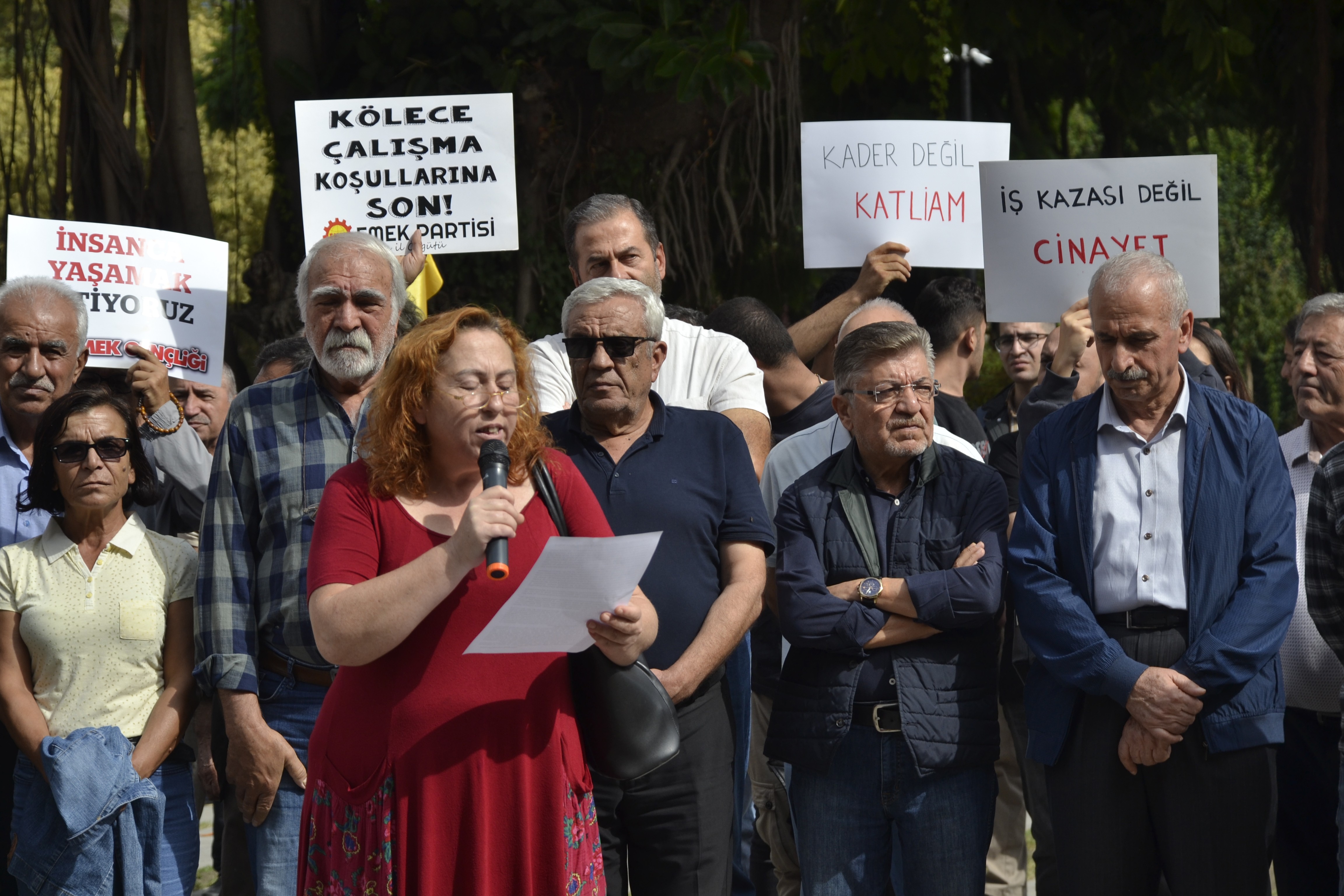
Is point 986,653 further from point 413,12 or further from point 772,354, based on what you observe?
point 413,12

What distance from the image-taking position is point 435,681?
2732 millimetres

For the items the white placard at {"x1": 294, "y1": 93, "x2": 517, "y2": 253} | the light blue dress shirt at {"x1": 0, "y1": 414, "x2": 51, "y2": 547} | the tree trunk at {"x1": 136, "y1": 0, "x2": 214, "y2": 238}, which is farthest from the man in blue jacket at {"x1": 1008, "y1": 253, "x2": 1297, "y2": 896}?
the tree trunk at {"x1": 136, "y1": 0, "x2": 214, "y2": 238}

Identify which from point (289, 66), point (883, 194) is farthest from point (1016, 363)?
point (289, 66)

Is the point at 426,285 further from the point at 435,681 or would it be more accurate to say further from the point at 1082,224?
the point at 435,681

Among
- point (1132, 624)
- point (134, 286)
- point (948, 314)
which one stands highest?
point (134, 286)

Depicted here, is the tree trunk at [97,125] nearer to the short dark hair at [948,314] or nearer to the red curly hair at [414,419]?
the short dark hair at [948,314]

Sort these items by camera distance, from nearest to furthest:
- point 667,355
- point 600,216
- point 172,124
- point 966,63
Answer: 1. point 667,355
2. point 600,216
3. point 172,124
4. point 966,63

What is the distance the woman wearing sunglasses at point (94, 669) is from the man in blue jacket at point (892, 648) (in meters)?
1.64

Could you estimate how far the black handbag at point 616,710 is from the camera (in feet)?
9.35

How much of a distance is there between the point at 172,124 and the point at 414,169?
3.26 m

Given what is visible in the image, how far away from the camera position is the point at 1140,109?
1022 centimetres

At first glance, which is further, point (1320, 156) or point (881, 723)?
point (1320, 156)

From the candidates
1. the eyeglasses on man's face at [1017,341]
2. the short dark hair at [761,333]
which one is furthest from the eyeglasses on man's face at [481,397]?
the eyeglasses on man's face at [1017,341]

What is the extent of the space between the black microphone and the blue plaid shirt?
86cm
